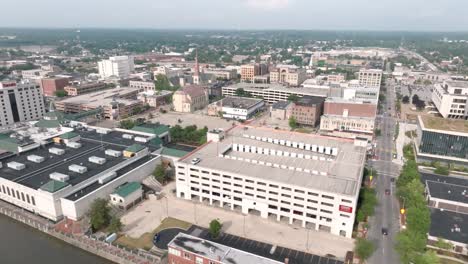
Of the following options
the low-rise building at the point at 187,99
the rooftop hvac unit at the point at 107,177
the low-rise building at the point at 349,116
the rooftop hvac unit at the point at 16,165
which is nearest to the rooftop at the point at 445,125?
the low-rise building at the point at 349,116

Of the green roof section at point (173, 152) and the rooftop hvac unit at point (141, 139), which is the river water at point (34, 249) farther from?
the rooftop hvac unit at point (141, 139)

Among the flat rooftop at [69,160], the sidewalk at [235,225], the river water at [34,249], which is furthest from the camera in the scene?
the flat rooftop at [69,160]

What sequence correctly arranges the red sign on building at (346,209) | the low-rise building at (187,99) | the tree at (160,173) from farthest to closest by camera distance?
the low-rise building at (187,99), the tree at (160,173), the red sign on building at (346,209)

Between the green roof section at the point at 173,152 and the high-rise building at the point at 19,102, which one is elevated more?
the high-rise building at the point at 19,102

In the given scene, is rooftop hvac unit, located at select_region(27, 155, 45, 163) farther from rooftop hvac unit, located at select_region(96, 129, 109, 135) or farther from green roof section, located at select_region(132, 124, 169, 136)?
green roof section, located at select_region(132, 124, 169, 136)

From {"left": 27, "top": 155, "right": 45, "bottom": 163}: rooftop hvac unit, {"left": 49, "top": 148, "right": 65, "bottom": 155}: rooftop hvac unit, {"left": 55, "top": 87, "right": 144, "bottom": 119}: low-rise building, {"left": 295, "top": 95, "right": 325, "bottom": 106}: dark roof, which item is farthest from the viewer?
{"left": 55, "top": 87, "right": 144, "bottom": 119}: low-rise building

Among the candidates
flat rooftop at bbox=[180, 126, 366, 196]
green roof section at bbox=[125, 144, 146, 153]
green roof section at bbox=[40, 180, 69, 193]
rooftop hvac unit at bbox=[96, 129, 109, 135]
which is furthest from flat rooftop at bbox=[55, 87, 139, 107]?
green roof section at bbox=[40, 180, 69, 193]
